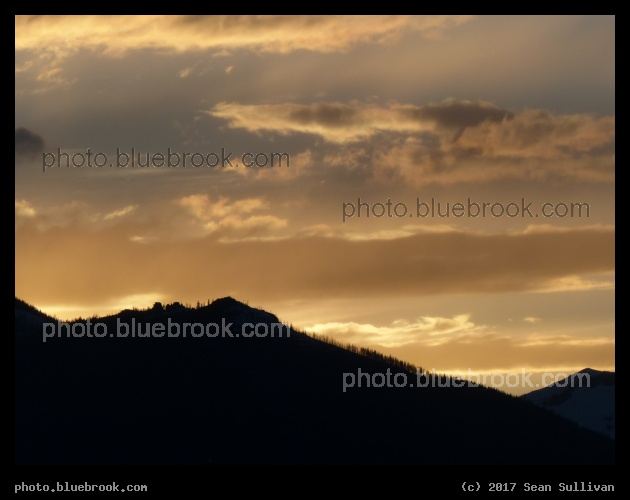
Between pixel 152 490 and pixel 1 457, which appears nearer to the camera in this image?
pixel 152 490

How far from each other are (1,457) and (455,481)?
3709cm

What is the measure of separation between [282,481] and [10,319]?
27195 mm

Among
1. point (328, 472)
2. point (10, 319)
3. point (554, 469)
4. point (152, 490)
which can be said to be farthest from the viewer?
point (328, 472)

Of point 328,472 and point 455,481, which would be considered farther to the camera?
point 328,472

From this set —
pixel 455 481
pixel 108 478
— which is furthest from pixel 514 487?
pixel 108 478

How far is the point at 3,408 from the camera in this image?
94688mm

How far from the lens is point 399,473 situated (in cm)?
9769

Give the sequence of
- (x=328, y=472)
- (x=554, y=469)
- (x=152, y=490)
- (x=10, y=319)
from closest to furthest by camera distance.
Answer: (x=152, y=490) < (x=554, y=469) < (x=10, y=319) < (x=328, y=472)

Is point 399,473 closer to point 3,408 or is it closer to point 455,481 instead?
point 455,481

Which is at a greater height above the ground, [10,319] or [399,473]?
[10,319]
